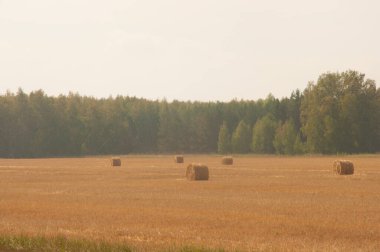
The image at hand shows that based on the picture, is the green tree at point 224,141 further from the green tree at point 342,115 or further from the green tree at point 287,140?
the green tree at point 342,115

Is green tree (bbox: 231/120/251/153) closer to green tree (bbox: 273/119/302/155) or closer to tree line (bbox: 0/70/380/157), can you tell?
tree line (bbox: 0/70/380/157)

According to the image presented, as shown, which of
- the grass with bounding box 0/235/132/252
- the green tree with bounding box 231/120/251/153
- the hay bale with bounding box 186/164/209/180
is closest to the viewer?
the grass with bounding box 0/235/132/252

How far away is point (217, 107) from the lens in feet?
527

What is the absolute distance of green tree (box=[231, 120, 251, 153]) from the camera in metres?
137

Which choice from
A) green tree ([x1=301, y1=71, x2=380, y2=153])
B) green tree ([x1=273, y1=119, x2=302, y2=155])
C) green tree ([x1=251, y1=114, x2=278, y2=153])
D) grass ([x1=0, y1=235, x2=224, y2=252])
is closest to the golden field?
grass ([x1=0, y1=235, x2=224, y2=252])

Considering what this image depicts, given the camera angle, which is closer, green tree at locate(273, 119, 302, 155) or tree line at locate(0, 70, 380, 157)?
tree line at locate(0, 70, 380, 157)

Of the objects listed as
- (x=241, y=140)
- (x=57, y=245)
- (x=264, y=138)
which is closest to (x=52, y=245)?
(x=57, y=245)

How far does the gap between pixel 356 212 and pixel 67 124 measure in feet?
412

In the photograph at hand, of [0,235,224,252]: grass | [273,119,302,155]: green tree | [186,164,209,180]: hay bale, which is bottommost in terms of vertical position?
[0,235,224,252]: grass

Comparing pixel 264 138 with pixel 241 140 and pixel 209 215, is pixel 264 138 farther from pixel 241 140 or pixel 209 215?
pixel 209 215

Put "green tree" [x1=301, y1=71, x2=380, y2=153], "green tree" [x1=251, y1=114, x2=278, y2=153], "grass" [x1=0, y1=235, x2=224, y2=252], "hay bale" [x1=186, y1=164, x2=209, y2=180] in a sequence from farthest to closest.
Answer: "green tree" [x1=251, y1=114, x2=278, y2=153] → "green tree" [x1=301, y1=71, x2=380, y2=153] → "hay bale" [x1=186, y1=164, x2=209, y2=180] → "grass" [x1=0, y1=235, x2=224, y2=252]

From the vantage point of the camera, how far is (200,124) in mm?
156750

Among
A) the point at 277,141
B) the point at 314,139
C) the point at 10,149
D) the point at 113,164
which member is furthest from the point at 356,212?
the point at 10,149

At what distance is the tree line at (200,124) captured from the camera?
346 ft
